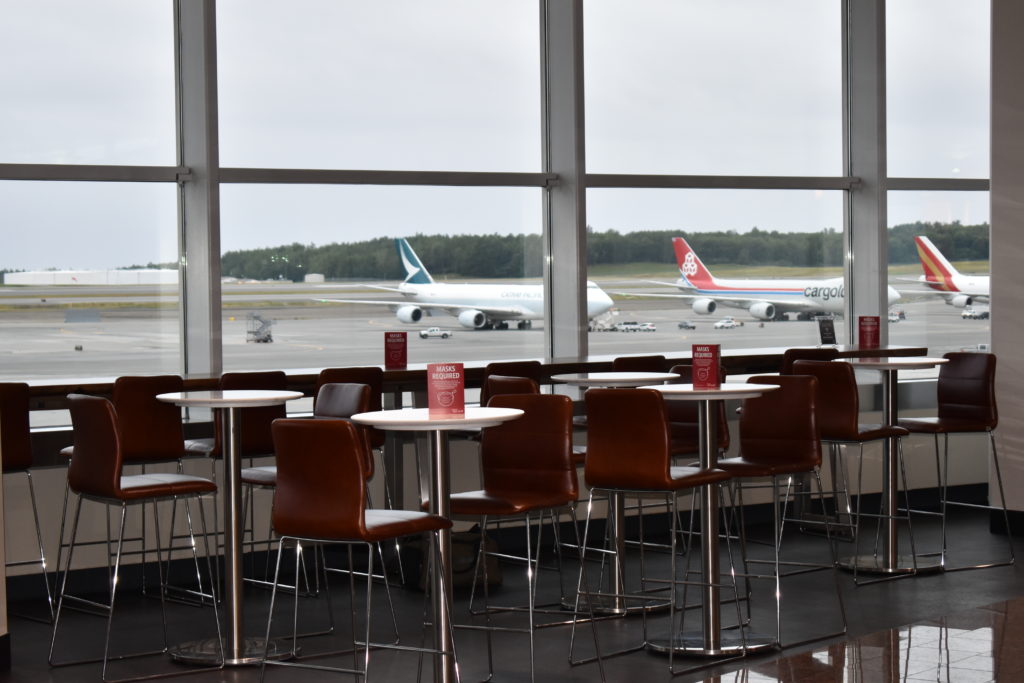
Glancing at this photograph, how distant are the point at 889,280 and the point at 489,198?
3.02m

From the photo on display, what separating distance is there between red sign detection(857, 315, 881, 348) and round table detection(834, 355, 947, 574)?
3.90 feet

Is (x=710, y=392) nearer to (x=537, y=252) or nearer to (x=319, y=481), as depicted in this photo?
(x=319, y=481)

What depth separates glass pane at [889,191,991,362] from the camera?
867 centimetres

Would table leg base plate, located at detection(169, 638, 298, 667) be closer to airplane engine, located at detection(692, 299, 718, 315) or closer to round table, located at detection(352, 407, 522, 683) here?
round table, located at detection(352, 407, 522, 683)

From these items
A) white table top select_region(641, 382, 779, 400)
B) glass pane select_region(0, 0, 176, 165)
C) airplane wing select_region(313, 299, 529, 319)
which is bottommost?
white table top select_region(641, 382, 779, 400)

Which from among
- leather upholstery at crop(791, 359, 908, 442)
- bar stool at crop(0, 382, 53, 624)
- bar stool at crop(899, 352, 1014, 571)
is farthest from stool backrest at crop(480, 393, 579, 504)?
bar stool at crop(899, 352, 1014, 571)

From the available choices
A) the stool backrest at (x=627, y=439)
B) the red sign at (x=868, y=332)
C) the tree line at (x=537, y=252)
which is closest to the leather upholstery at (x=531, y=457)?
the stool backrest at (x=627, y=439)

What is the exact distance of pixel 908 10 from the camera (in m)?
8.51

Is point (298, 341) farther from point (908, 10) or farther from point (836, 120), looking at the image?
point (908, 10)

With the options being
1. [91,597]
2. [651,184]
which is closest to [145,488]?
[91,597]

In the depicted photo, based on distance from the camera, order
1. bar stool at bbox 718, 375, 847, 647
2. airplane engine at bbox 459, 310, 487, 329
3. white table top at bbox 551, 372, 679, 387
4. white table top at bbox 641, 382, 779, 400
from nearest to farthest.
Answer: white table top at bbox 641, 382, 779, 400
bar stool at bbox 718, 375, 847, 647
white table top at bbox 551, 372, 679, 387
airplane engine at bbox 459, 310, 487, 329

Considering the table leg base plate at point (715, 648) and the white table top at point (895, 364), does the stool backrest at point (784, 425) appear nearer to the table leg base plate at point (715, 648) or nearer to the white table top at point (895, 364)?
the table leg base plate at point (715, 648)

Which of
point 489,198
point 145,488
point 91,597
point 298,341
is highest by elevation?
point 489,198

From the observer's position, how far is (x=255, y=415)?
549cm
